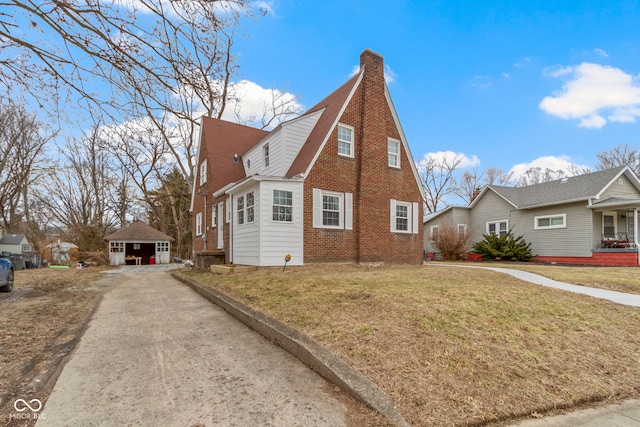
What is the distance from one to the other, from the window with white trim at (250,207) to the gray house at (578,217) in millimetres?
15457

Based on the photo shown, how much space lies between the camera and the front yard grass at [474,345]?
9.05 ft

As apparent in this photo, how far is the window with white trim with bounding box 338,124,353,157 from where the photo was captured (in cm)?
1219

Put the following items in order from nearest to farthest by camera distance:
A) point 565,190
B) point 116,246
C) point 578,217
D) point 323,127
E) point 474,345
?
point 474,345 < point 323,127 < point 578,217 < point 565,190 < point 116,246

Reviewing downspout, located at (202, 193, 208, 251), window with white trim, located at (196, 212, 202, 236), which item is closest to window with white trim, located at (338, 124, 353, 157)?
downspout, located at (202, 193, 208, 251)

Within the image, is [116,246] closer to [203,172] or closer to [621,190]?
[203,172]

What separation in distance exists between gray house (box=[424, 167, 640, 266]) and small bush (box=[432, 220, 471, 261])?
79 cm

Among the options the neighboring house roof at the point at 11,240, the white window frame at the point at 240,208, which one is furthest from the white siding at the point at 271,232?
the neighboring house roof at the point at 11,240

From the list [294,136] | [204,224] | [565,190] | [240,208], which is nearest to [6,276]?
[240,208]

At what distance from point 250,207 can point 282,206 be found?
1.22m

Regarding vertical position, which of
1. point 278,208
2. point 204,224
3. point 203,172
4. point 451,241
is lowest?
point 451,241

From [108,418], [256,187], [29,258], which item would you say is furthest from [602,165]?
[29,258]

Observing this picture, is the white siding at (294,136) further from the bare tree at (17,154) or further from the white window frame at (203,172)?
the bare tree at (17,154)

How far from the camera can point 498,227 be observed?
22000mm

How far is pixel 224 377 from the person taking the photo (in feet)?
10.8
